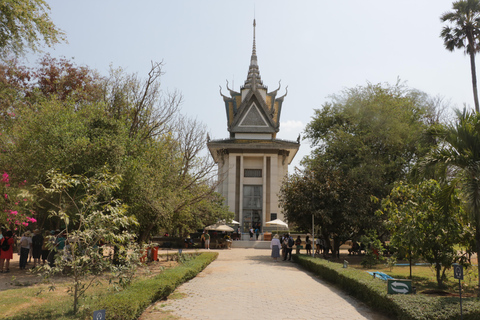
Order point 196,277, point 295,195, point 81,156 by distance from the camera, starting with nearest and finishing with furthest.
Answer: point 81,156, point 196,277, point 295,195

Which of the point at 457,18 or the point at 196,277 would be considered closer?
the point at 196,277

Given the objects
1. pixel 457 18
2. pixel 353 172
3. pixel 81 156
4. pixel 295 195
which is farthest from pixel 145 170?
pixel 457 18

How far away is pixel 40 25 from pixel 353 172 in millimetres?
17302

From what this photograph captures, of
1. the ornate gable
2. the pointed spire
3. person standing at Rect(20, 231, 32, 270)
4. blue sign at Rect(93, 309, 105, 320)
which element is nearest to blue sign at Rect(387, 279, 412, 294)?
blue sign at Rect(93, 309, 105, 320)

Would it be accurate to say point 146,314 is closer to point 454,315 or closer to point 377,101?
point 454,315

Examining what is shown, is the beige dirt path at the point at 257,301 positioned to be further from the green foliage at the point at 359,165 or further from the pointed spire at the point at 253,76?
the pointed spire at the point at 253,76

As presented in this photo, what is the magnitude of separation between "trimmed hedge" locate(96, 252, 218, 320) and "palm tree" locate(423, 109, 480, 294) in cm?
754

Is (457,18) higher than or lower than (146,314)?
higher

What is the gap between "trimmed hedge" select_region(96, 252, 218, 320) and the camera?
6.67 m

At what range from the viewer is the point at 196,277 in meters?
13.6

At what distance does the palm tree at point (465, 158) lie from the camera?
9.11m

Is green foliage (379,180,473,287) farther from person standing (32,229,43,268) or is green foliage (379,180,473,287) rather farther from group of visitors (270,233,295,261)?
person standing (32,229,43,268)

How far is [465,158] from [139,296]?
8573 millimetres

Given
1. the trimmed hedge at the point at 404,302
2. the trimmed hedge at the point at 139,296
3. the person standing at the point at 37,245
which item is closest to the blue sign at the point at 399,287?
the trimmed hedge at the point at 404,302
